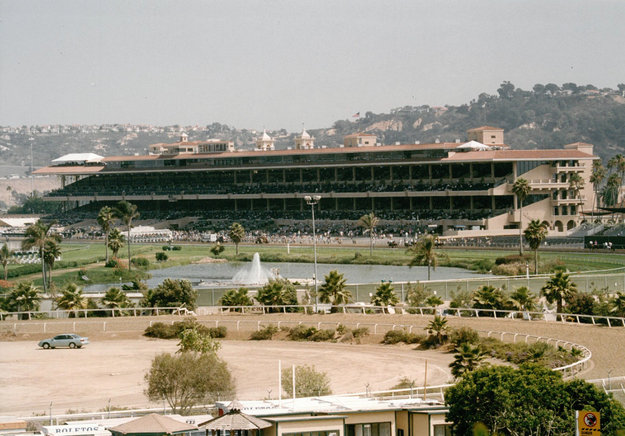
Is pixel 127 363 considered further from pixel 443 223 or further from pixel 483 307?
pixel 443 223

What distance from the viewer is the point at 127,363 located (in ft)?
178

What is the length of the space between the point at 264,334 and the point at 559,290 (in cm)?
1701

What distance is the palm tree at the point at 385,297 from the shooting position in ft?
222

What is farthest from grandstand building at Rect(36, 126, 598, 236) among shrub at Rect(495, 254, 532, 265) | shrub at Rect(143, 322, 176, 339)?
shrub at Rect(143, 322, 176, 339)

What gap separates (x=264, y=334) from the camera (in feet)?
203

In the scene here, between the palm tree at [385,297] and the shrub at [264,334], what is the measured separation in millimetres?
8190

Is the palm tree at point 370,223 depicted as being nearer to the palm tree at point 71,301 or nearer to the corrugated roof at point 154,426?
the palm tree at point 71,301

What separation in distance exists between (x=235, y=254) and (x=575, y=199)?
40747 mm

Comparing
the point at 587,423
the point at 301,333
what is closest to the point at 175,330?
the point at 301,333

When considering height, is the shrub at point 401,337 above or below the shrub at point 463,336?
below

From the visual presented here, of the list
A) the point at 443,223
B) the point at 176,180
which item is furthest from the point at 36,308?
the point at 176,180

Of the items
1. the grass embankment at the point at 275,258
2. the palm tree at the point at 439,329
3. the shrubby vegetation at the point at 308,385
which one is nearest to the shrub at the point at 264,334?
the palm tree at the point at 439,329

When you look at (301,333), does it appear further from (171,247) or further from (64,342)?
(171,247)

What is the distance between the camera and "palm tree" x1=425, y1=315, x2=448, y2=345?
184 ft
